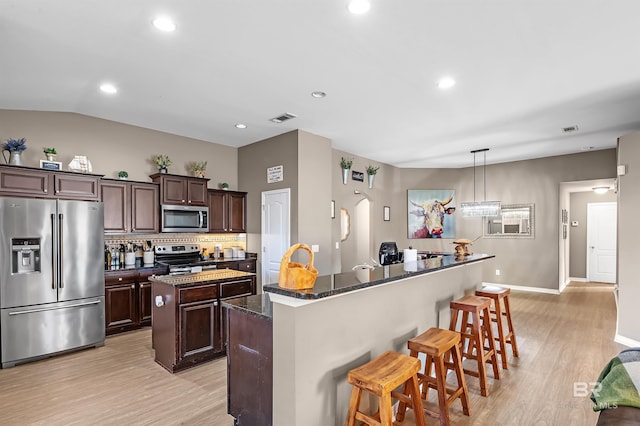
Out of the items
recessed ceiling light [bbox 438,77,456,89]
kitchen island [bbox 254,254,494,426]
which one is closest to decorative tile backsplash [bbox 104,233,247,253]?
kitchen island [bbox 254,254,494,426]

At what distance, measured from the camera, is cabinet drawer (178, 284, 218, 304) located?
3.12 m

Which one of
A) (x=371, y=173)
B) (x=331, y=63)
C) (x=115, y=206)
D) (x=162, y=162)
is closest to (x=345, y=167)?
(x=371, y=173)

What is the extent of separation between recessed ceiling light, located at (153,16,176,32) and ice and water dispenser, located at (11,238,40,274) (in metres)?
2.75

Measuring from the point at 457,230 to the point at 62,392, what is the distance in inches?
304

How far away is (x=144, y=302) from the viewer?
14.6 feet

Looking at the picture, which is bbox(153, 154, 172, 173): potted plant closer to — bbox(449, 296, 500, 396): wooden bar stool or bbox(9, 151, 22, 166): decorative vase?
bbox(9, 151, 22, 166): decorative vase

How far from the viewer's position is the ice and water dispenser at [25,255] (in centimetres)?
339

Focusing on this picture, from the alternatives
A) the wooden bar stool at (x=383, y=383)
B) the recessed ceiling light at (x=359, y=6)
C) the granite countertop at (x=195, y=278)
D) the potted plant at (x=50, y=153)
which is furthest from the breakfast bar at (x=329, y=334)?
the potted plant at (x=50, y=153)

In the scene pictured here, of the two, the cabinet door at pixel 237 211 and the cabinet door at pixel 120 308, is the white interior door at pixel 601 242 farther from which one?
the cabinet door at pixel 120 308

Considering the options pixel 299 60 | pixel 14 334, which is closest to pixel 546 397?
pixel 299 60

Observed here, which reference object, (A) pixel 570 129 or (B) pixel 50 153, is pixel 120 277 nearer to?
(B) pixel 50 153

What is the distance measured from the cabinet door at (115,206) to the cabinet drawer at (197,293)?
2.01m

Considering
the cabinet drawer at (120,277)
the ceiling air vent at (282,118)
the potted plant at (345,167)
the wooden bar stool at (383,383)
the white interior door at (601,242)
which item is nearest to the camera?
the wooden bar stool at (383,383)

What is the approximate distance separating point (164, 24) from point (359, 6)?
139 cm
